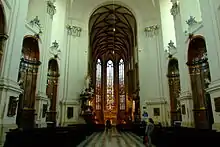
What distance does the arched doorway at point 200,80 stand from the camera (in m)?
9.92

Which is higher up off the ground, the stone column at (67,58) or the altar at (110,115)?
the stone column at (67,58)

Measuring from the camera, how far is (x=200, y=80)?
34.9 feet

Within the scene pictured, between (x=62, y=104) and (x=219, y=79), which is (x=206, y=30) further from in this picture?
(x=62, y=104)

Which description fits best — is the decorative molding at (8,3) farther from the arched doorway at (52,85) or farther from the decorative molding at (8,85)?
the arched doorway at (52,85)

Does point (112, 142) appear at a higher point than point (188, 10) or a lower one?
lower

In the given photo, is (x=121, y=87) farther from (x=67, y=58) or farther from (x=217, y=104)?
(x=217, y=104)

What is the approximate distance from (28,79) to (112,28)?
1759 centimetres

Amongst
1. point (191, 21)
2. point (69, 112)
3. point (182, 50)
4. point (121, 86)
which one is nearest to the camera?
point (191, 21)

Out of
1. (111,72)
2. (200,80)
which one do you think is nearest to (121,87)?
(111,72)

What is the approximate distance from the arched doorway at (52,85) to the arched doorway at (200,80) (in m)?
9.50

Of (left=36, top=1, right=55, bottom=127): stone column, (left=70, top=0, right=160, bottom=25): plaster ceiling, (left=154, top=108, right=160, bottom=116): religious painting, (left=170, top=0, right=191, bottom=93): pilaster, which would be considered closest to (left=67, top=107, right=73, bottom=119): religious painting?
(left=36, top=1, right=55, bottom=127): stone column

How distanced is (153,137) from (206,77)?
4.51 meters

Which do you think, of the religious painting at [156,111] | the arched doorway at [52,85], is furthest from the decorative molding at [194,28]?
the arched doorway at [52,85]

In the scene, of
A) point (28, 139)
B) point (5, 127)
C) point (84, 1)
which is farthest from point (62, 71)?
point (28, 139)
